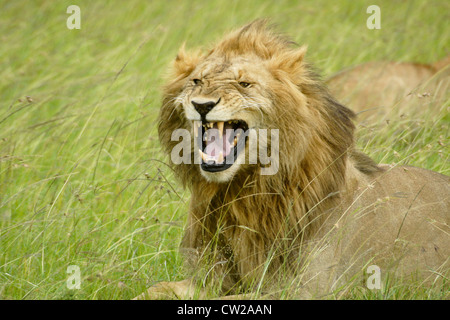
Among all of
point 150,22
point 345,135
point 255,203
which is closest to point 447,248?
point 345,135

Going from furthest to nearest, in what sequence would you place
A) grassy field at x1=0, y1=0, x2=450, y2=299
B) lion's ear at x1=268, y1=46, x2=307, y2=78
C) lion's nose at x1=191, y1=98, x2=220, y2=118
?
1. grassy field at x1=0, y1=0, x2=450, y2=299
2. lion's ear at x1=268, y1=46, x2=307, y2=78
3. lion's nose at x1=191, y1=98, x2=220, y2=118

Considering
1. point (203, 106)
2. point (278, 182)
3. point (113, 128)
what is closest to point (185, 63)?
point (203, 106)

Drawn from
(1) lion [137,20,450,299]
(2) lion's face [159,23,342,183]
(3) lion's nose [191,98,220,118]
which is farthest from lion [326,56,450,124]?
(3) lion's nose [191,98,220,118]

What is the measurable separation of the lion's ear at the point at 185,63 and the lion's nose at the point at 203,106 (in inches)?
20.0

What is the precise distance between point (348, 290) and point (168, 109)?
1.47m

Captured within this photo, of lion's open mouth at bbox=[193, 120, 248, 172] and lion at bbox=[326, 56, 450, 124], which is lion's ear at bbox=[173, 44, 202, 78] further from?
lion at bbox=[326, 56, 450, 124]

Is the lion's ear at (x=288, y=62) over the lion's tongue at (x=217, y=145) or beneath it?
over

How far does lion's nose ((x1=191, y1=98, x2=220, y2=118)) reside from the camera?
3.68m

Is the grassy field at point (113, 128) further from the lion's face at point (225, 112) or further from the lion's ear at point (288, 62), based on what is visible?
the lion's ear at point (288, 62)

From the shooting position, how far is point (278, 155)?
378cm

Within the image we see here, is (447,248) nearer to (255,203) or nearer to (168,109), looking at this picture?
(255,203)

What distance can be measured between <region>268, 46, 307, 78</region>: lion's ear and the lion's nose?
0.49 meters

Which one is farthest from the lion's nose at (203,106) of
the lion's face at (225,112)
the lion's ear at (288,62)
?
the lion's ear at (288,62)

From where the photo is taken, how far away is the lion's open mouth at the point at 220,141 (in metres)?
3.75
